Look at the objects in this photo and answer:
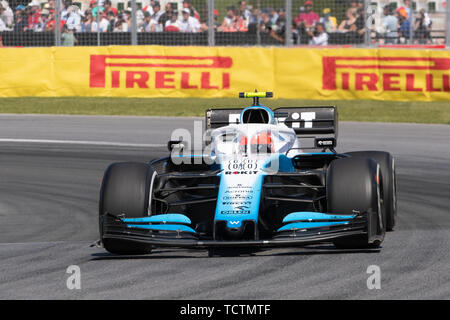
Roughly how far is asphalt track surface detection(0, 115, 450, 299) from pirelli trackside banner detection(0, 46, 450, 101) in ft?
17.0

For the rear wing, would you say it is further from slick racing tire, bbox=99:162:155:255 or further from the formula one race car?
slick racing tire, bbox=99:162:155:255

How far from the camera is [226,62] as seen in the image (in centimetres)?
2066

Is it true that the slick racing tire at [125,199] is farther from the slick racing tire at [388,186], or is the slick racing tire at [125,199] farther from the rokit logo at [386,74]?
the rokit logo at [386,74]

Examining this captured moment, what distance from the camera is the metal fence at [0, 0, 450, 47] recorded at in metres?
20.8

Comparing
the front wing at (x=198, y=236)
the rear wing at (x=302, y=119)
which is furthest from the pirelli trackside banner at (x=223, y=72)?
the front wing at (x=198, y=236)

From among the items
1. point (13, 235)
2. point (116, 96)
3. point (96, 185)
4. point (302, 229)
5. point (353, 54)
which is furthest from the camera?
point (116, 96)

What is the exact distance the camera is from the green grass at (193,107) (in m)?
19.0

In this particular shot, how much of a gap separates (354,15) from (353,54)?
3.70 ft

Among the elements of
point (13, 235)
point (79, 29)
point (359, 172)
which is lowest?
point (13, 235)

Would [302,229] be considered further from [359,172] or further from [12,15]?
[12,15]

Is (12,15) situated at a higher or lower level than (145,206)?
higher

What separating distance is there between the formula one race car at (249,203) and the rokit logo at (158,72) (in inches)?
459

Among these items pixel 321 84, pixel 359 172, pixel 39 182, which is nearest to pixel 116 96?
pixel 321 84

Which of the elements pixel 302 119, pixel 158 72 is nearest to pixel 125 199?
pixel 302 119
